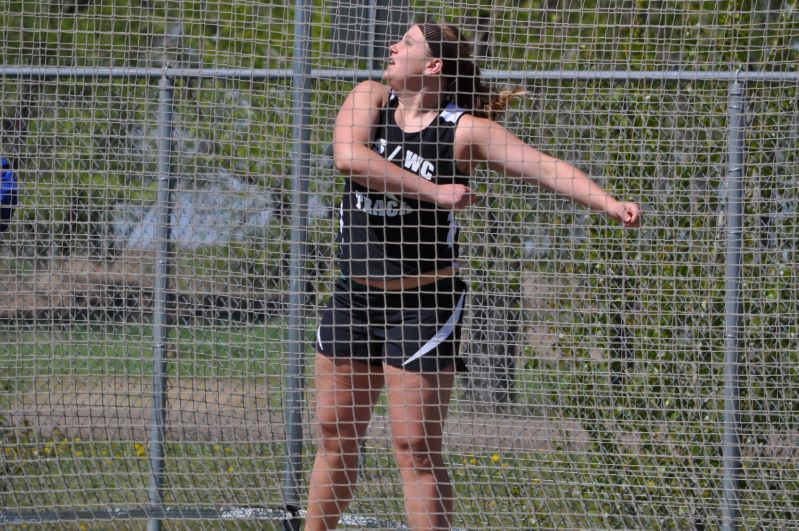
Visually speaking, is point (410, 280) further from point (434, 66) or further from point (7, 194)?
point (7, 194)

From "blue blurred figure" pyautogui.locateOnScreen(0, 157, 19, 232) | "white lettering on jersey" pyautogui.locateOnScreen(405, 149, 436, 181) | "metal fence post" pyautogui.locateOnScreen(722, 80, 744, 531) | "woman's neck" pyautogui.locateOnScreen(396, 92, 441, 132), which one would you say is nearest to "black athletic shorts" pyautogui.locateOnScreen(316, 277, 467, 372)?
"white lettering on jersey" pyautogui.locateOnScreen(405, 149, 436, 181)

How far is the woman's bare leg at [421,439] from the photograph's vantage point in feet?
9.98

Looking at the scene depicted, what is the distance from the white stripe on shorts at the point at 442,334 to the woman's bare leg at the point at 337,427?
218mm

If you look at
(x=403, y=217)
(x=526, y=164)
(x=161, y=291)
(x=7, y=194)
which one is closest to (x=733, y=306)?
(x=526, y=164)

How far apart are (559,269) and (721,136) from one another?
31.7 inches

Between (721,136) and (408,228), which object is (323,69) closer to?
(408,228)

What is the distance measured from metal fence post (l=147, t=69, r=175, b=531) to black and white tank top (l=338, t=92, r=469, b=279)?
37.3 inches

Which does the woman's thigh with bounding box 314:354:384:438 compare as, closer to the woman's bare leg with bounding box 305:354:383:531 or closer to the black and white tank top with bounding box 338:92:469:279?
the woman's bare leg with bounding box 305:354:383:531

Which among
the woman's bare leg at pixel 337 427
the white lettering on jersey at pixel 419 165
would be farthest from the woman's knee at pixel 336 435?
the white lettering on jersey at pixel 419 165

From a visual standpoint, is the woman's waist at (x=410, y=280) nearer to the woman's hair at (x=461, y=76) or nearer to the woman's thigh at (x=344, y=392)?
the woman's thigh at (x=344, y=392)

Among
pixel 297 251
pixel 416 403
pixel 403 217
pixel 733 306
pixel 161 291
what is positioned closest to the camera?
pixel 416 403

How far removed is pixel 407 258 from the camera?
316 centimetres

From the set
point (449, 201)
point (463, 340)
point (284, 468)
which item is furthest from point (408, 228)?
point (284, 468)

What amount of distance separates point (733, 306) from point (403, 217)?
4.38 ft
